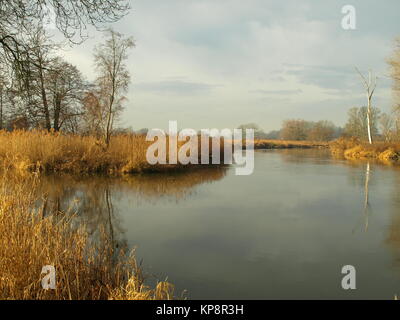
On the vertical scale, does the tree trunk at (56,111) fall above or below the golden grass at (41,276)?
above

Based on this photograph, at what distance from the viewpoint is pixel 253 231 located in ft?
17.4

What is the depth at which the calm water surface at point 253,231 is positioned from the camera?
11.3ft

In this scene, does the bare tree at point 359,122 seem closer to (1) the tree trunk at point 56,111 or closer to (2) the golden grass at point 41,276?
(1) the tree trunk at point 56,111

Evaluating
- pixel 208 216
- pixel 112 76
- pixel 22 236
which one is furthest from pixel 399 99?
pixel 22 236

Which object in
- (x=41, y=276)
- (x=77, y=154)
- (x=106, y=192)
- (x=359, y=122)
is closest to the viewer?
(x=41, y=276)

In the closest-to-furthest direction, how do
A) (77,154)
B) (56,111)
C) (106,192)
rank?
(106,192) → (77,154) → (56,111)

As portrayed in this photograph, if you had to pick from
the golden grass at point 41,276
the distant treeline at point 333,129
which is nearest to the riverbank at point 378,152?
the distant treeline at point 333,129

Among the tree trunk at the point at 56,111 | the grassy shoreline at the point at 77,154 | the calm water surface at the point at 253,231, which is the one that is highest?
the tree trunk at the point at 56,111

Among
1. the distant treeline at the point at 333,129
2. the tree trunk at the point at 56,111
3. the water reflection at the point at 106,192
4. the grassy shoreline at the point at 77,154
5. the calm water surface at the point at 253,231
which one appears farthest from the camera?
the distant treeline at the point at 333,129

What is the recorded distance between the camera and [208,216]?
6301 mm

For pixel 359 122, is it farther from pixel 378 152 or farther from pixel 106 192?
pixel 106 192

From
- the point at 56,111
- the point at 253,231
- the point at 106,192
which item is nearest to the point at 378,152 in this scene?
the point at 106,192

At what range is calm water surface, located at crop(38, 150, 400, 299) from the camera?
3.46 meters

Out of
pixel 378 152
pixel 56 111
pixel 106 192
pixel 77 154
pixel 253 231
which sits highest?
pixel 56 111
